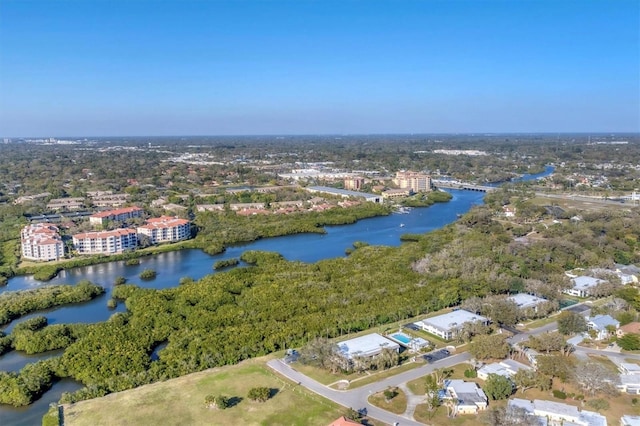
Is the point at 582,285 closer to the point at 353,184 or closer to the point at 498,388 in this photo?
the point at 498,388

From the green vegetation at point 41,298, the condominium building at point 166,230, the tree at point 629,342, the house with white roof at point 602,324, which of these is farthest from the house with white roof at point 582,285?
the condominium building at point 166,230

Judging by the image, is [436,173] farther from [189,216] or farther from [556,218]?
[189,216]

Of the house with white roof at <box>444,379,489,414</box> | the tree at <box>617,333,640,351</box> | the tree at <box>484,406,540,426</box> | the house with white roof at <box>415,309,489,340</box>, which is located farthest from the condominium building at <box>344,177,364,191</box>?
the tree at <box>484,406,540,426</box>

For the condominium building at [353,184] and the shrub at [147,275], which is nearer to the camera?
the shrub at [147,275]

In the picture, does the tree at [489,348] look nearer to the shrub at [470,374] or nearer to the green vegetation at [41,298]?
the shrub at [470,374]

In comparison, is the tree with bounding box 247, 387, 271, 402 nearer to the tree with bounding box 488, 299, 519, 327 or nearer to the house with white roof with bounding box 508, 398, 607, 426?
the house with white roof with bounding box 508, 398, 607, 426

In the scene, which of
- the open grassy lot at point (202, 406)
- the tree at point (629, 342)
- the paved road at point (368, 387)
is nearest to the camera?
the open grassy lot at point (202, 406)

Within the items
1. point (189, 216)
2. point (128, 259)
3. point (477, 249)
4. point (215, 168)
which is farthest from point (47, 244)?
point (215, 168)
